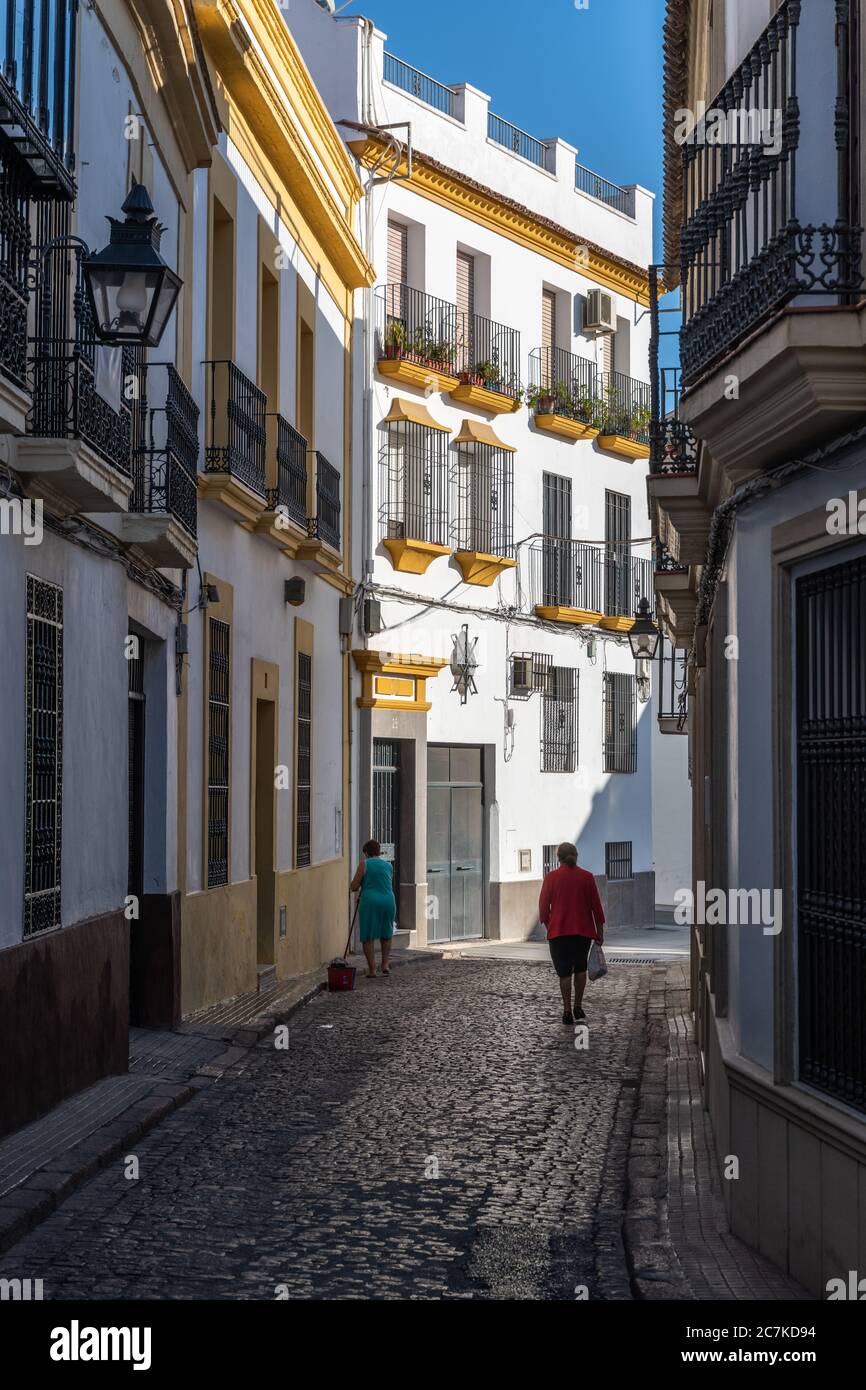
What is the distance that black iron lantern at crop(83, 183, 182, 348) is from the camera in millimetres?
9078

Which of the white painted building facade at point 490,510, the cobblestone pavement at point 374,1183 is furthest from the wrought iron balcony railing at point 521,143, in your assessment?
the cobblestone pavement at point 374,1183

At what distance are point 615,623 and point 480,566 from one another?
4344 mm

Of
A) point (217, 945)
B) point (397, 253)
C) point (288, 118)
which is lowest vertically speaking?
point (217, 945)

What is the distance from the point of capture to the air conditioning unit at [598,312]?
2750 centimetres

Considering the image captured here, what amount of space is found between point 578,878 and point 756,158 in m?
7.96

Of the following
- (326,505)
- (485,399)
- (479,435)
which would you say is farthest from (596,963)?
(485,399)

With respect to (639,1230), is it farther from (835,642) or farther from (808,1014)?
(835,642)

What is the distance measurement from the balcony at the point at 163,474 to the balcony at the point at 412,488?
30.0 feet

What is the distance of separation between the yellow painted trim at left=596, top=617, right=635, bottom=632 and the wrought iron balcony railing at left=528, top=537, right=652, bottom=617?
0.13 metres

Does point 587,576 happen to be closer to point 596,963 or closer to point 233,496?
point 233,496

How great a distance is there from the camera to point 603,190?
96.5ft

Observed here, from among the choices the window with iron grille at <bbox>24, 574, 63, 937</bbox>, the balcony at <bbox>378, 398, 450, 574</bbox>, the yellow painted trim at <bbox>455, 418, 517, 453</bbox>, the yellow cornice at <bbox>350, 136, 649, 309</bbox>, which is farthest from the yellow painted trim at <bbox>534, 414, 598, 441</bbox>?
the window with iron grille at <bbox>24, 574, 63, 937</bbox>

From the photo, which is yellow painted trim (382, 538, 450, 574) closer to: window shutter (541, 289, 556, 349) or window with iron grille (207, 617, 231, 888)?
window shutter (541, 289, 556, 349)

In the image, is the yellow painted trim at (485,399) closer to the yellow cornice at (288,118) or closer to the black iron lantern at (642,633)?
the yellow cornice at (288,118)
